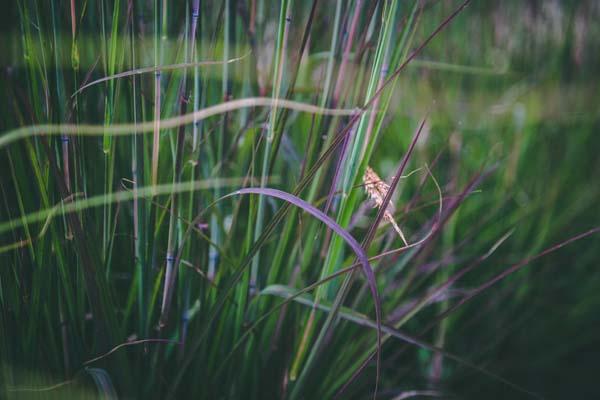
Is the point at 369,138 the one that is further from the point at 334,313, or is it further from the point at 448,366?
the point at 448,366

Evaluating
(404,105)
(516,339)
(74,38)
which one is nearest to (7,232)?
(74,38)

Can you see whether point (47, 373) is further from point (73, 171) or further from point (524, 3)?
point (524, 3)

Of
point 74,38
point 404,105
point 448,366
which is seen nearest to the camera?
point 74,38

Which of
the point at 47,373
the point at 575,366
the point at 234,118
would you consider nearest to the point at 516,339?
the point at 575,366

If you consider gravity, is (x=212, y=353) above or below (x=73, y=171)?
below

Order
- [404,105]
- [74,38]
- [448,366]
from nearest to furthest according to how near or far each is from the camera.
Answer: [74,38] < [448,366] < [404,105]

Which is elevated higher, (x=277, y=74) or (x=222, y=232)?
(x=277, y=74)

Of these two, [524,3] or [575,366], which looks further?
[524,3]

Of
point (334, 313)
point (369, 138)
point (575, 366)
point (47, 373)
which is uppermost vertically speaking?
point (369, 138)
